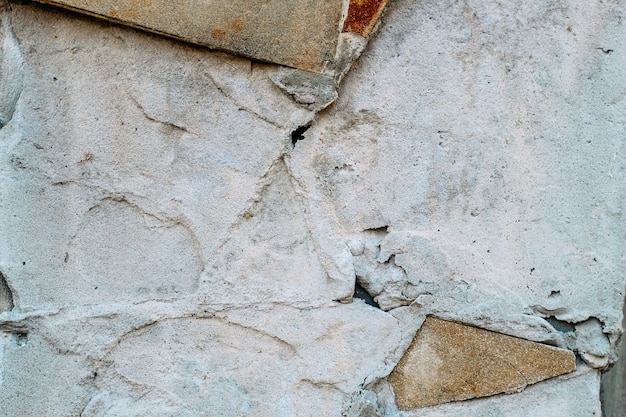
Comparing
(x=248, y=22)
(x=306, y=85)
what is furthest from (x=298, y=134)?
(x=248, y=22)

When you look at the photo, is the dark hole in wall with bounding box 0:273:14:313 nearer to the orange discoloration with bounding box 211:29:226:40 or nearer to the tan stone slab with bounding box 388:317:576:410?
the orange discoloration with bounding box 211:29:226:40

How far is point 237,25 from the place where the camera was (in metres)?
1.07

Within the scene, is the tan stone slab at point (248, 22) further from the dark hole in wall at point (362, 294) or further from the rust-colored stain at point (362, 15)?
the dark hole in wall at point (362, 294)

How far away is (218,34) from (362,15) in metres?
0.22

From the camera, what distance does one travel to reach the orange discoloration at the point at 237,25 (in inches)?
42.0

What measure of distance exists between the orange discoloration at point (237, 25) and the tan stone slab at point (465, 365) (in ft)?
1.80

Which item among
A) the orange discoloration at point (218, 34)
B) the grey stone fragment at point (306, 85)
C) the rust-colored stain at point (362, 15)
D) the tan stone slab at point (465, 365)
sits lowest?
the tan stone slab at point (465, 365)

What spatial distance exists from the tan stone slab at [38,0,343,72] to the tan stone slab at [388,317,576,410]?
48cm

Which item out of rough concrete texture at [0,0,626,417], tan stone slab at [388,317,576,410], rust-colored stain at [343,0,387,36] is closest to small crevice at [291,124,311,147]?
rough concrete texture at [0,0,626,417]

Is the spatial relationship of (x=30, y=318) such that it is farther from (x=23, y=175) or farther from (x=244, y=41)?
(x=244, y=41)

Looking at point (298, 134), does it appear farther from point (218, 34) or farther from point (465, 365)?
point (465, 365)

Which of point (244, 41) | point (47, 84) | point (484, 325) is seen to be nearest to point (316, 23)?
point (244, 41)

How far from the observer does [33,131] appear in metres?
1.09

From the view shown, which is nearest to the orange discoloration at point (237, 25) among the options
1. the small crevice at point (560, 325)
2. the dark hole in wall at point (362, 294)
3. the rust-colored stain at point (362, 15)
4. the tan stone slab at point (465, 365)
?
the rust-colored stain at point (362, 15)
